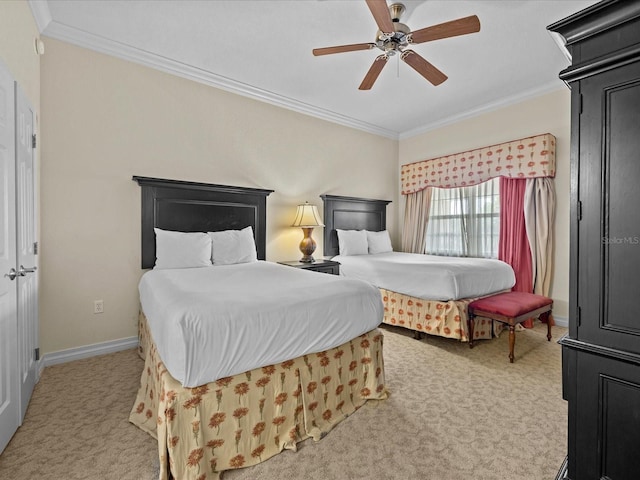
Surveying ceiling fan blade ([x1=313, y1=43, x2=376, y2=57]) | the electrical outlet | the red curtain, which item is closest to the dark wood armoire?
ceiling fan blade ([x1=313, y1=43, x2=376, y2=57])

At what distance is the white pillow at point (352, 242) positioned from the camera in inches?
183

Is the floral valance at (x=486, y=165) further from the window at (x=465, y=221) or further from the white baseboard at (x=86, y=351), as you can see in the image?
the white baseboard at (x=86, y=351)

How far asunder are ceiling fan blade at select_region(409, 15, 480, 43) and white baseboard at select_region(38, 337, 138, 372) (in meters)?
3.54

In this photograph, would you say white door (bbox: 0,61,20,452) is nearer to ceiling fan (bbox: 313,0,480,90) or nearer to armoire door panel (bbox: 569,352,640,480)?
ceiling fan (bbox: 313,0,480,90)

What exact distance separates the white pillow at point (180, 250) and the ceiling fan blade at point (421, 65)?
2441 mm

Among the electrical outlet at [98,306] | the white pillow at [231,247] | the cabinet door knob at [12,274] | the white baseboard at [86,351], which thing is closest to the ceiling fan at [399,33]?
the white pillow at [231,247]

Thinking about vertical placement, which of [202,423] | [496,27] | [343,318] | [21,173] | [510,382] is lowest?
[510,382]

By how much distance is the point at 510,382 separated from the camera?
2.44 m

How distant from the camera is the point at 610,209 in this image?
44.7 inches

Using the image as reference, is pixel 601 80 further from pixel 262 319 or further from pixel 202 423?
pixel 202 423

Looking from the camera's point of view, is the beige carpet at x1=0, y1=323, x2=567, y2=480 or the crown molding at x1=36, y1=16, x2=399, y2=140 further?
the crown molding at x1=36, y1=16, x2=399, y2=140

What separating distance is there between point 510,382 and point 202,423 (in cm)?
220

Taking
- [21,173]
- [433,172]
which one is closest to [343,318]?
[21,173]

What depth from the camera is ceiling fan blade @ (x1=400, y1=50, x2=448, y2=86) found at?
248cm
